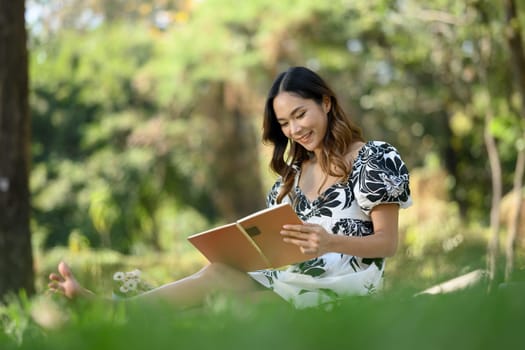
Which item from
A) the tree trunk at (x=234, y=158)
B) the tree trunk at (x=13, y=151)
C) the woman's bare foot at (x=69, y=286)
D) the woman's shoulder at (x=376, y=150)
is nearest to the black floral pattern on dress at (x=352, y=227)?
the woman's shoulder at (x=376, y=150)

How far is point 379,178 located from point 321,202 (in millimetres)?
291

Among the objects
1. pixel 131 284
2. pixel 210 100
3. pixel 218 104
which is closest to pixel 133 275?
pixel 131 284

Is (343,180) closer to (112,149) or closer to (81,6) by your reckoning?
(81,6)

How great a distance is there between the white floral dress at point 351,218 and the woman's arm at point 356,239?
0.05 m

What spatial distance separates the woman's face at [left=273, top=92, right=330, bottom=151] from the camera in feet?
13.0

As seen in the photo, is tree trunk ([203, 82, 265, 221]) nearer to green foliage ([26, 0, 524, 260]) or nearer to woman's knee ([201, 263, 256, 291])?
green foliage ([26, 0, 524, 260])

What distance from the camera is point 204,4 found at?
1719cm

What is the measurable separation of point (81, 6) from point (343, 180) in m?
17.2

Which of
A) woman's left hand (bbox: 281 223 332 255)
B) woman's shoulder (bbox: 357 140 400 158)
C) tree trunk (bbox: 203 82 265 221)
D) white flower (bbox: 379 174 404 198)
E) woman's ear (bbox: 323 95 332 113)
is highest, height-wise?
woman's ear (bbox: 323 95 332 113)

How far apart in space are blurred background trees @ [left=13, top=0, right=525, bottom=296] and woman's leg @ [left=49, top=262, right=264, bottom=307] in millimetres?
8993

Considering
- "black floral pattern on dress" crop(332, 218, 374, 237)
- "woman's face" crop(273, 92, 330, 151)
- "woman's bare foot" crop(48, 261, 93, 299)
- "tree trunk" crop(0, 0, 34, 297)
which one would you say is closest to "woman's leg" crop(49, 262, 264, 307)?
"woman's bare foot" crop(48, 261, 93, 299)

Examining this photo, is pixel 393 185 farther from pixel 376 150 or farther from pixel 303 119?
pixel 303 119

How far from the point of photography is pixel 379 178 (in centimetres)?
366

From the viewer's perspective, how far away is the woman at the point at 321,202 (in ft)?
11.2
